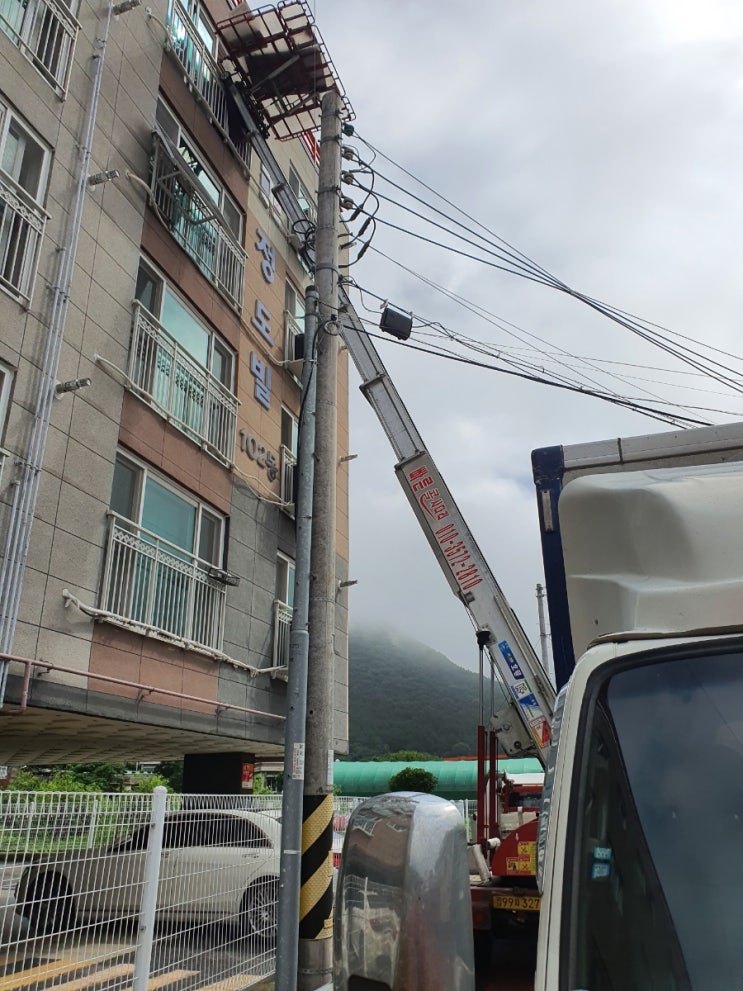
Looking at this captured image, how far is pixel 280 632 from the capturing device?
12180 millimetres

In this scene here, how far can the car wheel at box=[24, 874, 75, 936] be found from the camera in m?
4.60

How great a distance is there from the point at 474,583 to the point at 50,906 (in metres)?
4.68

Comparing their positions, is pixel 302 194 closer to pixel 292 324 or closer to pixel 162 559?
pixel 292 324

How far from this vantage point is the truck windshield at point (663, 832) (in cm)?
146

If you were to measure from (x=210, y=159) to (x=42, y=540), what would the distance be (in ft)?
25.9

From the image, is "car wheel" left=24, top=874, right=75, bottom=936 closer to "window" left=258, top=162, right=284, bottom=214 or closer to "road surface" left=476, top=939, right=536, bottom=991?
"road surface" left=476, top=939, right=536, bottom=991

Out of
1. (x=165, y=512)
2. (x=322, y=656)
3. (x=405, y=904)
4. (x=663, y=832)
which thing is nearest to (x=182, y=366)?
(x=165, y=512)

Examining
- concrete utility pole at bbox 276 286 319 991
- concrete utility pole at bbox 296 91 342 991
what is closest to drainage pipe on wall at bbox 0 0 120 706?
Answer: concrete utility pole at bbox 276 286 319 991

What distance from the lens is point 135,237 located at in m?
9.88

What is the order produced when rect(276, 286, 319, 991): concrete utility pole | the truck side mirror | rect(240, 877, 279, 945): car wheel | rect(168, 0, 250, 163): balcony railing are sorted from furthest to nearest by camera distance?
rect(168, 0, 250, 163): balcony railing
rect(240, 877, 279, 945): car wheel
rect(276, 286, 319, 991): concrete utility pole
the truck side mirror

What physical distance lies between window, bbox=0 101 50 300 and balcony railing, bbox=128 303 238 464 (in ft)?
5.48

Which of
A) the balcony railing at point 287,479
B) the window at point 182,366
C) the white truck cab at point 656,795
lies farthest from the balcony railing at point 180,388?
the white truck cab at point 656,795

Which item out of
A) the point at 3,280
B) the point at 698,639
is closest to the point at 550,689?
the point at 698,639

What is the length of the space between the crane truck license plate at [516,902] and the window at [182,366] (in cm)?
683
